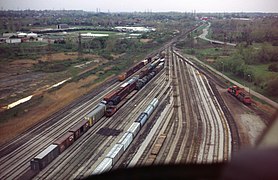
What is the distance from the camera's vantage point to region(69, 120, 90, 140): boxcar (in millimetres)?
4316

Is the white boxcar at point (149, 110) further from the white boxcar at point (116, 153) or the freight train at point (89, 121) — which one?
the white boxcar at point (116, 153)

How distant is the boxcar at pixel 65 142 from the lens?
3.92 metres

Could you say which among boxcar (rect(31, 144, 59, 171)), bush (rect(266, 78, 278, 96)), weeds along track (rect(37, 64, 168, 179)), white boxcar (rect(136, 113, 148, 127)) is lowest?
weeds along track (rect(37, 64, 168, 179))

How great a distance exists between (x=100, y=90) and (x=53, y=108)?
1.59 m

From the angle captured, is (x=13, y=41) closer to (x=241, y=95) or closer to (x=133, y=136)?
(x=241, y=95)

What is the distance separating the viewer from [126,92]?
259 inches

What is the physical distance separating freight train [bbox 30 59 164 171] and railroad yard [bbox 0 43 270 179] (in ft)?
0.19

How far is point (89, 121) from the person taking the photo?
4.80 m

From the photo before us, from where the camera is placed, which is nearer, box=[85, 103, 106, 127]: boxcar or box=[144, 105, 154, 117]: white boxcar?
box=[85, 103, 106, 127]: boxcar

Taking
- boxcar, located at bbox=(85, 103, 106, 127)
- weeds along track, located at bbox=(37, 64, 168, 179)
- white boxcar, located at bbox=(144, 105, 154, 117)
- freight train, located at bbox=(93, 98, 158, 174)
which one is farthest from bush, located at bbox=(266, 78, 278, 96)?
boxcar, located at bbox=(85, 103, 106, 127)

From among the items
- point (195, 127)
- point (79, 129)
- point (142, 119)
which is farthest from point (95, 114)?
point (195, 127)

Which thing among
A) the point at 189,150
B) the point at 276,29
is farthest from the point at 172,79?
the point at 276,29

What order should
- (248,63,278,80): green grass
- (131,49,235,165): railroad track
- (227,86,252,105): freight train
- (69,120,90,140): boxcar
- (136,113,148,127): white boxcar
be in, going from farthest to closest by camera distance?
(248,63,278,80): green grass → (227,86,252,105): freight train → (136,113,148,127): white boxcar → (69,120,90,140): boxcar → (131,49,235,165): railroad track

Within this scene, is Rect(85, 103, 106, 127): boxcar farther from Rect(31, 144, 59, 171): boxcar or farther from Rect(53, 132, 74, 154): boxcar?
Rect(31, 144, 59, 171): boxcar
